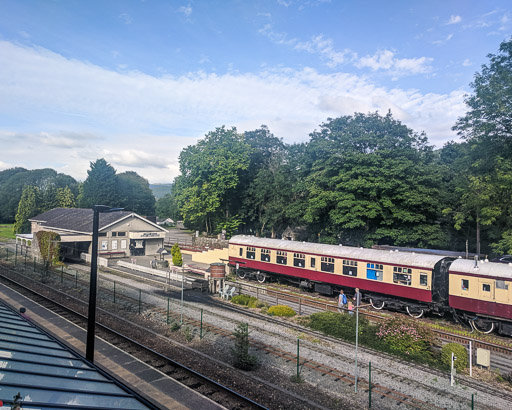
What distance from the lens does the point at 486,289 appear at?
19.7 metres

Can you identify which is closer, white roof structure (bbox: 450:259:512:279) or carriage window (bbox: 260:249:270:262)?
white roof structure (bbox: 450:259:512:279)

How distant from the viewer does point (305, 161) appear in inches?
1829

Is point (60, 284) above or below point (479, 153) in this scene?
below

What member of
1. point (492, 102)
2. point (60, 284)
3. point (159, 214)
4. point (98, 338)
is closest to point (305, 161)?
point (492, 102)

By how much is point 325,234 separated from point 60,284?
94.0ft

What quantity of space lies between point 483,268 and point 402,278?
4.79 metres

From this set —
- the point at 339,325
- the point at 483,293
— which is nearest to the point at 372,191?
the point at 483,293

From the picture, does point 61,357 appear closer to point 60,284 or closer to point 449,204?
point 60,284

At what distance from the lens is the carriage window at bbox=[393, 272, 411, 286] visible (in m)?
22.9

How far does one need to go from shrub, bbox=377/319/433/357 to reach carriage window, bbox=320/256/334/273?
972 cm

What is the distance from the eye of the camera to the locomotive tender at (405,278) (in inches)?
773

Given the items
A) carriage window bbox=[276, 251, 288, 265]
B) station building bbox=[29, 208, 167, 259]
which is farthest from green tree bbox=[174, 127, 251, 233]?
carriage window bbox=[276, 251, 288, 265]

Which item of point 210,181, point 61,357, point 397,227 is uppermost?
point 210,181

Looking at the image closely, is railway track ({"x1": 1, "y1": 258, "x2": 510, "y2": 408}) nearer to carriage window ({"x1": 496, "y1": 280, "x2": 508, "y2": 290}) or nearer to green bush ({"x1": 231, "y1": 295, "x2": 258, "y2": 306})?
green bush ({"x1": 231, "y1": 295, "x2": 258, "y2": 306})
